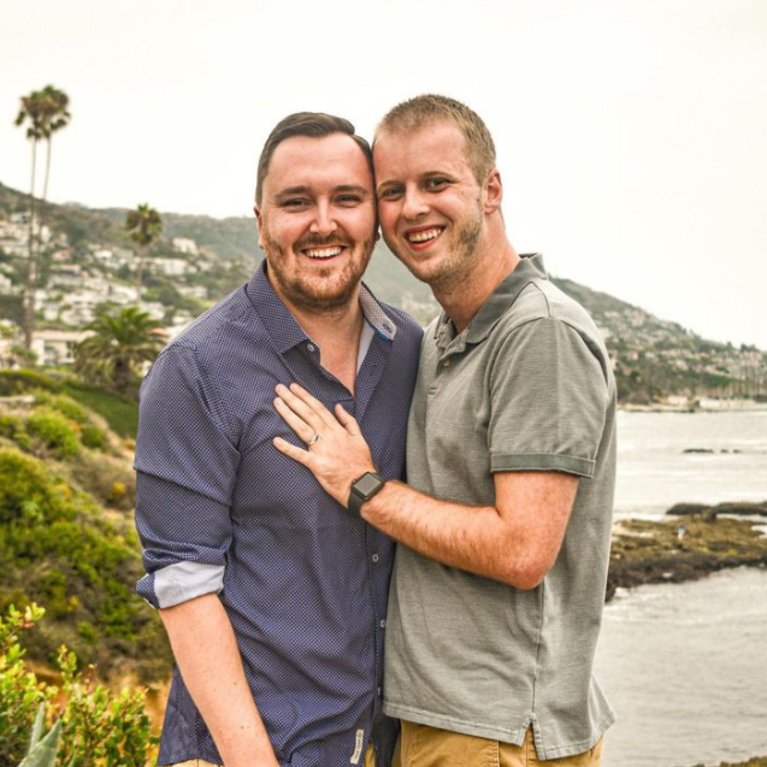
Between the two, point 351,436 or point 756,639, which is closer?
point 351,436

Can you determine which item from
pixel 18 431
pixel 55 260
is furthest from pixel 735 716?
pixel 55 260

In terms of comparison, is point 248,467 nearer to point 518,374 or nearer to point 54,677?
point 518,374

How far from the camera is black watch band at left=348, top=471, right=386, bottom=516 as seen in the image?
8.93 feet

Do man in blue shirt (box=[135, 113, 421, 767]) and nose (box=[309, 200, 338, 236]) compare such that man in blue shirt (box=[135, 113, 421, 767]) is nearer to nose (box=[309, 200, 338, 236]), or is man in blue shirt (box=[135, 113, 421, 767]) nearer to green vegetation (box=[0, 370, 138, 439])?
nose (box=[309, 200, 338, 236])

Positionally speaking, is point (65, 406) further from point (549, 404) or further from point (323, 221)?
point (549, 404)

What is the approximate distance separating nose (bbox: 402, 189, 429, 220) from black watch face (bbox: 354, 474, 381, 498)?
2.73ft

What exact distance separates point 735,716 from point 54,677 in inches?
761

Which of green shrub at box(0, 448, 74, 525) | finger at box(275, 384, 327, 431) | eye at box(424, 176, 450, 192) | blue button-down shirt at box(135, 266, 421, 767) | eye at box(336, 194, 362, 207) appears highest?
eye at box(424, 176, 450, 192)

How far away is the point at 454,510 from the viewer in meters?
2.65

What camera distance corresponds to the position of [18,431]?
27.2 meters

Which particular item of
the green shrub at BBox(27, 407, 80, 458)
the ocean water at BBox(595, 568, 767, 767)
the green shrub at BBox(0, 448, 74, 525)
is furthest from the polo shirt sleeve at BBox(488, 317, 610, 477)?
the green shrub at BBox(27, 407, 80, 458)

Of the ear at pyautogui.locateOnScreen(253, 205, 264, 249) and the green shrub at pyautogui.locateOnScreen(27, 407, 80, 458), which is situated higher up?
the ear at pyautogui.locateOnScreen(253, 205, 264, 249)

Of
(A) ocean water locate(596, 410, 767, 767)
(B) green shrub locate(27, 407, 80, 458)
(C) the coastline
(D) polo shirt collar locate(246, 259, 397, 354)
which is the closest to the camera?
(D) polo shirt collar locate(246, 259, 397, 354)

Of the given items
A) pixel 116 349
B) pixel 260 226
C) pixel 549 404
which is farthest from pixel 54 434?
pixel 549 404
